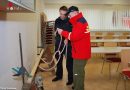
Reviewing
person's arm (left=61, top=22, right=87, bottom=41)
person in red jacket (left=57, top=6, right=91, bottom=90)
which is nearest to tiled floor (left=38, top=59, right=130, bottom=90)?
person in red jacket (left=57, top=6, right=91, bottom=90)

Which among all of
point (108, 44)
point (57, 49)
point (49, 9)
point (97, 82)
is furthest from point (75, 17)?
point (49, 9)

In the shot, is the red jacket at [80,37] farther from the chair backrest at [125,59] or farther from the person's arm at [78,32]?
the chair backrest at [125,59]

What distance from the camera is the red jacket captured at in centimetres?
392

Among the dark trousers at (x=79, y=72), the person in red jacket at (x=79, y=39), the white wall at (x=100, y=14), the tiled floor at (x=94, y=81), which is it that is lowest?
the tiled floor at (x=94, y=81)

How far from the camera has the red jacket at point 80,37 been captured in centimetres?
392

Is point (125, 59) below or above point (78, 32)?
below

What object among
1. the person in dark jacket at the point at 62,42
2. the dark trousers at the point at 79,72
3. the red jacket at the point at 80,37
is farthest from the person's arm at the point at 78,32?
the person in dark jacket at the point at 62,42

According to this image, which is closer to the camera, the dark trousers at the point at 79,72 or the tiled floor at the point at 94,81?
the dark trousers at the point at 79,72

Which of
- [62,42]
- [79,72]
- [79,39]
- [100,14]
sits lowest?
[79,72]

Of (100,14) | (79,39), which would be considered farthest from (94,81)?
(100,14)

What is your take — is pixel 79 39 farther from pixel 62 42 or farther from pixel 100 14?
pixel 100 14

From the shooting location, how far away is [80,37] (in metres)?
3.94

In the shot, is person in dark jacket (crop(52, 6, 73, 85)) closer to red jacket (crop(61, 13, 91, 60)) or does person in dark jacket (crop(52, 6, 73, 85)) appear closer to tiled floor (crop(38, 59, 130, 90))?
tiled floor (crop(38, 59, 130, 90))

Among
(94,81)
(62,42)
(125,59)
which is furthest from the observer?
(94,81)
